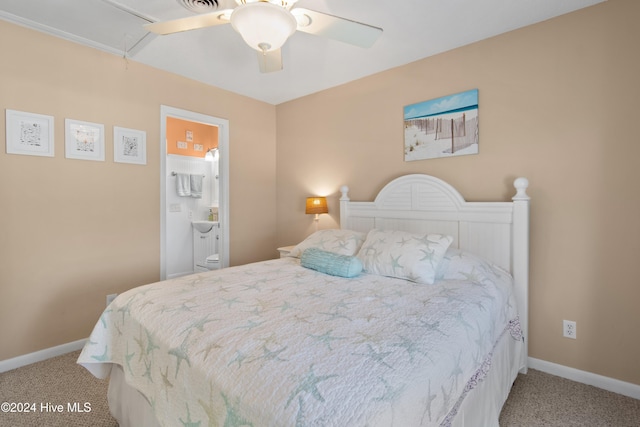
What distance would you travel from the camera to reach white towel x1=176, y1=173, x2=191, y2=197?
15.8 ft

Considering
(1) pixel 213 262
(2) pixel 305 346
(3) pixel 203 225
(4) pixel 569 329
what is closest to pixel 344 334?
(2) pixel 305 346

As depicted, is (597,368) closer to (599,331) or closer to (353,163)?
(599,331)

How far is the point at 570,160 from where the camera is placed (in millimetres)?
2074

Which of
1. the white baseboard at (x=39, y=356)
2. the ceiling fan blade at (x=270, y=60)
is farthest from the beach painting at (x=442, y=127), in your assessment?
the white baseboard at (x=39, y=356)

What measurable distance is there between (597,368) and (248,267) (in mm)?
2430

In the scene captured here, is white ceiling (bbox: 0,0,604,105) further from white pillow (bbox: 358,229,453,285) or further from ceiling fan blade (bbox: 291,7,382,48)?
white pillow (bbox: 358,229,453,285)

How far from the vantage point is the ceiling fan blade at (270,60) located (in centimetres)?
190

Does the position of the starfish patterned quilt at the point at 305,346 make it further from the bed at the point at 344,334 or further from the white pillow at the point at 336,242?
the white pillow at the point at 336,242

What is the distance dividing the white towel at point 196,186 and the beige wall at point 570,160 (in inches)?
145

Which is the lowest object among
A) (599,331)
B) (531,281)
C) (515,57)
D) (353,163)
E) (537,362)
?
(537,362)

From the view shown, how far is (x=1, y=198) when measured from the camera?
2199 millimetres

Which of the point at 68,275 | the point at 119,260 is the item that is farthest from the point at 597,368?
the point at 68,275

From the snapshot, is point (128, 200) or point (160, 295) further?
point (128, 200)

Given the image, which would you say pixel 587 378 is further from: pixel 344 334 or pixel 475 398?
pixel 344 334
